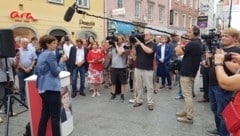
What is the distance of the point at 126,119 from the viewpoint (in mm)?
6461

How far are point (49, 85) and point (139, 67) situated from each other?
10.5ft

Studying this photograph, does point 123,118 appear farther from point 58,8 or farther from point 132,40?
point 58,8

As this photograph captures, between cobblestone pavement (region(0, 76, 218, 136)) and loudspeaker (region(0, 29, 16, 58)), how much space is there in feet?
4.59

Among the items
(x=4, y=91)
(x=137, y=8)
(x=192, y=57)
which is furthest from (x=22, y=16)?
(x=137, y=8)

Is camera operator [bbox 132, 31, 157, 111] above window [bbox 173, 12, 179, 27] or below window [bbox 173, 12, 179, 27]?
below

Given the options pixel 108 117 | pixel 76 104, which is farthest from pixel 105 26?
pixel 108 117

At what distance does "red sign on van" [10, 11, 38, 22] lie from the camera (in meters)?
14.4

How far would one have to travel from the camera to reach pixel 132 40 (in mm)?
7512

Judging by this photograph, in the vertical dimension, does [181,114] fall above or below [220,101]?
below

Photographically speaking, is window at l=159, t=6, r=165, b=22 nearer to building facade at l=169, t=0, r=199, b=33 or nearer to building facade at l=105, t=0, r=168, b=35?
building facade at l=105, t=0, r=168, b=35

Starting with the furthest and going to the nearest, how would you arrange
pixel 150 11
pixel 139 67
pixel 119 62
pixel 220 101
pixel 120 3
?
pixel 150 11 → pixel 120 3 → pixel 119 62 → pixel 139 67 → pixel 220 101

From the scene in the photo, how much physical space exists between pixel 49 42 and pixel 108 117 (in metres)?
2.51

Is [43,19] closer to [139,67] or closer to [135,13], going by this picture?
[139,67]

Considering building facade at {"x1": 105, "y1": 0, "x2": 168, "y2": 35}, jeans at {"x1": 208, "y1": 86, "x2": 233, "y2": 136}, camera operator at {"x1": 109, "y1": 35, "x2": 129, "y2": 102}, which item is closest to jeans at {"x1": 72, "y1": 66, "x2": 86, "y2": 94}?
camera operator at {"x1": 109, "y1": 35, "x2": 129, "y2": 102}
